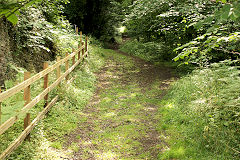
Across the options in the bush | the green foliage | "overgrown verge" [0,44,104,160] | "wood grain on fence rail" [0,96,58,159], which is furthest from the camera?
the bush

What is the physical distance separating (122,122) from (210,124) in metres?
2.60

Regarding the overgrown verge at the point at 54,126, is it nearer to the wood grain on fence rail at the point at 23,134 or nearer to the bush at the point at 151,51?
the wood grain on fence rail at the point at 23,134

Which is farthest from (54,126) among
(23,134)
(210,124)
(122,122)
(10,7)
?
(10,7)

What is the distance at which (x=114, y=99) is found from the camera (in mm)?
8695

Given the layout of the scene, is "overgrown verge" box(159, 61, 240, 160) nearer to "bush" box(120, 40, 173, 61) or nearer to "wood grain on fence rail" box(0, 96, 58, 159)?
"wood grain on fence rail" box(0, 96, 58, 159)

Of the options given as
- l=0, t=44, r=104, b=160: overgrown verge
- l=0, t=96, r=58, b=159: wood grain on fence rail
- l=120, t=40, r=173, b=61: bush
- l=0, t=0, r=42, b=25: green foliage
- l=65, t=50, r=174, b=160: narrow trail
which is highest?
l=0, t=0, r=42, b=25: green foliage

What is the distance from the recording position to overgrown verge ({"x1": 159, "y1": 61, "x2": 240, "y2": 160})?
460 cm

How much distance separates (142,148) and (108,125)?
58.8 inches

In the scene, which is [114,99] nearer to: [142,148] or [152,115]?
Result: [152,115]

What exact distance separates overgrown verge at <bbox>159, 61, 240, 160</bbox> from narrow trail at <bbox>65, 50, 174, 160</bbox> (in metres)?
0.41

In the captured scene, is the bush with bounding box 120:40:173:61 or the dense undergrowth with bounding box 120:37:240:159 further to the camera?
the bush with bounding box 120:40:173:61

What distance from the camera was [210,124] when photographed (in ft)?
16.4

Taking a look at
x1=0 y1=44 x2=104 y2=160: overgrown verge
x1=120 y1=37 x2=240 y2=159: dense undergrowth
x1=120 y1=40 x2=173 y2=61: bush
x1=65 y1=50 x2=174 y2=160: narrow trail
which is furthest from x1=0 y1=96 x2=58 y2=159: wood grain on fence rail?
x1=120 y1=40 x2=173 y2=61: bush

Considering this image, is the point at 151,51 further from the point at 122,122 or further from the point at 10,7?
the point at 10,7
